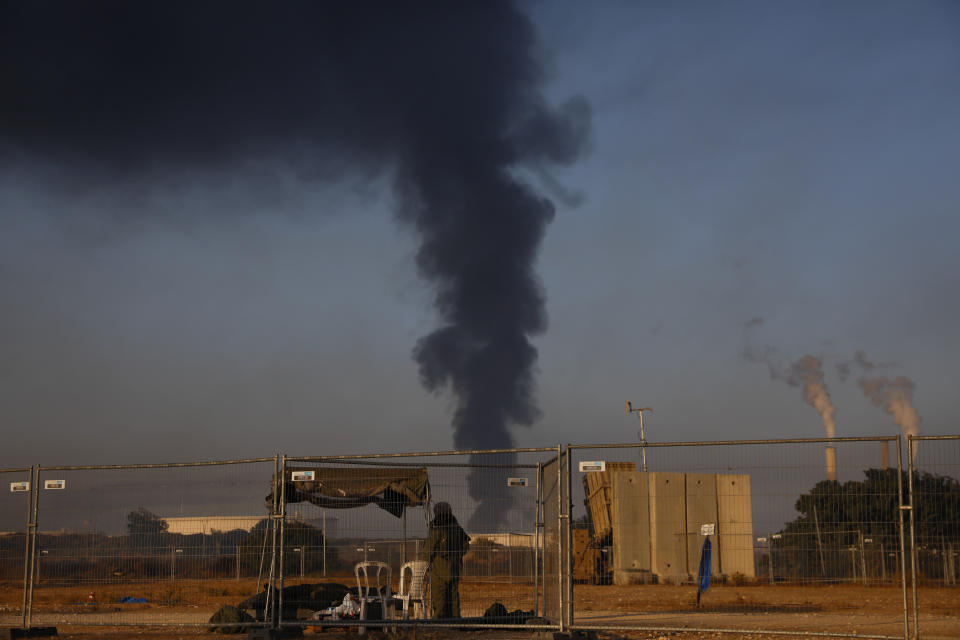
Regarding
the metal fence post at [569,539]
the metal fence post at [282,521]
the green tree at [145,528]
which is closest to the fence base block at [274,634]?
the metal fence post at [282,521]

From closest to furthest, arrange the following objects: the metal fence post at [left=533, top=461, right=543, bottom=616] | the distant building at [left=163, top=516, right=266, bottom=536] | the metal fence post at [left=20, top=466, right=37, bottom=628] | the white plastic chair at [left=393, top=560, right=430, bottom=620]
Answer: the distant building at [left=163, top=516, right=266, bottom=536], the white plastic chair at [left=393, top=560, right=430, bottom=620], the metal fence post at [left=533, top=461, right=543, bottom=616], the metal fence post at [left=20, top=466, right=37, bottom=628]

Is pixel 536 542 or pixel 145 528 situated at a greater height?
pixel 145 528

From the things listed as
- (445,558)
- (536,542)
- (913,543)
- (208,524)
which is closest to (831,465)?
(913,543)

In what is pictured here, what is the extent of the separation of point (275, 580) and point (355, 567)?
1220mm

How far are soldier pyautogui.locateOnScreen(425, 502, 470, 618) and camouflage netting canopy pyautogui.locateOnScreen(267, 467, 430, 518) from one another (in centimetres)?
44

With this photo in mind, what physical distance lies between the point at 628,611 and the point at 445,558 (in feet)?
25.1

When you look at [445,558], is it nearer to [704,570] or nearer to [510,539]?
[510,539]

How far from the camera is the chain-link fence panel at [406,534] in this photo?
1376 cm

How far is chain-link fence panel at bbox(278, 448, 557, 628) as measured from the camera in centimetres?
1376

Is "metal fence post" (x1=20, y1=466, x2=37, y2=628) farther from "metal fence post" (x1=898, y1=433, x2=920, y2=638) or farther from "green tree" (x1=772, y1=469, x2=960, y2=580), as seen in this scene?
"metal fence post" (x1=898, y1=433, x2=920, y2=638)

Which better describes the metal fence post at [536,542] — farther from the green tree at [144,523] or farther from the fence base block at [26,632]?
the fence base block at [26,632]

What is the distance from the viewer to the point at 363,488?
14.5 meters

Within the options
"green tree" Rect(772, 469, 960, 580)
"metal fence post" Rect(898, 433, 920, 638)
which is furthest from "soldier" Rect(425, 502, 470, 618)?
"metal fence post" Rect(898, 433, 920, 638)

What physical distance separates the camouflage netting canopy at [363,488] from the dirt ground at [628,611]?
5.43ft
